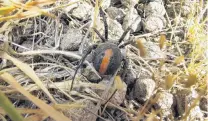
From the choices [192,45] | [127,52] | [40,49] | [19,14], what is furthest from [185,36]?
[19,14]

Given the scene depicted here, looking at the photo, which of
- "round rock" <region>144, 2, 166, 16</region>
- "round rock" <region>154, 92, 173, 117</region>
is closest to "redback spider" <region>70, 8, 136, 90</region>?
"round rock" <region>154, 92, 173, 117</region>

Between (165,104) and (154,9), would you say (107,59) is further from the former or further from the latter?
(154,9)

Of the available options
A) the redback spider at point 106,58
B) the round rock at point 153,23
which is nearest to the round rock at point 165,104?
the redback spider at point 106,58

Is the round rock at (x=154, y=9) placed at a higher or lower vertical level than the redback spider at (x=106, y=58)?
higher

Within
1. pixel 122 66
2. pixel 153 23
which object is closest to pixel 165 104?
pixel 122 66

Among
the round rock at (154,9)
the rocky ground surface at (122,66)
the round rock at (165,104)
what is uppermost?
the round rock at (154,9)

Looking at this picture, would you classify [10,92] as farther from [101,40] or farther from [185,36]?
[185,36]

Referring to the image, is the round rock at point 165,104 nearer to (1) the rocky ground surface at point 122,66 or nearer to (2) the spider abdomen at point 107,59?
(1) the rocky ground surface at point 122,66

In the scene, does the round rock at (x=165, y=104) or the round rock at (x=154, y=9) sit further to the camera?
the round rock at (x=154, y=9)
